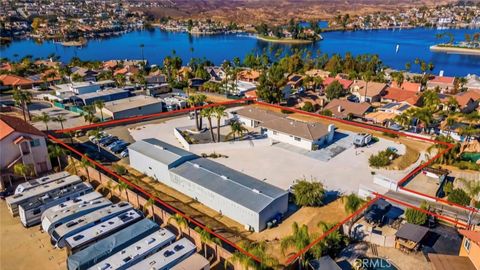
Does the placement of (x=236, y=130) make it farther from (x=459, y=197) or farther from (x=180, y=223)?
(x=459, y=197)

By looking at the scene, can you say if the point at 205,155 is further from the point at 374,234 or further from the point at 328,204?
the point at 374,234

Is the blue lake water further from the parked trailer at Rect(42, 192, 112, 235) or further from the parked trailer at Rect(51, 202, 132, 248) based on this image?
the parked trailer at Rect(51, 202, 132, 248)

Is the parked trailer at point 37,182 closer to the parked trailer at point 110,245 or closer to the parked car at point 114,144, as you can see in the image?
the parked car at point 114,144

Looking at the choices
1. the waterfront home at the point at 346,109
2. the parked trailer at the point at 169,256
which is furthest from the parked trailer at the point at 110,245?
the waterfront home at the point at 346,109

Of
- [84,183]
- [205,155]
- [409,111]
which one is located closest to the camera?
[84,183]

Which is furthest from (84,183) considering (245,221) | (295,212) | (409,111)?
(409,111)

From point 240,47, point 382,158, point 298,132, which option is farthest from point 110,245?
point 240,47
